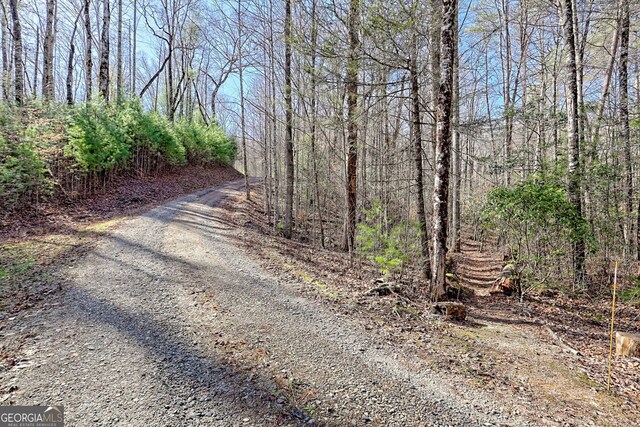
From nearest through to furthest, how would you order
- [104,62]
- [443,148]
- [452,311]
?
[452,311], [443,148], [104,62]

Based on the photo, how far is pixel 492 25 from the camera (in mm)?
11906

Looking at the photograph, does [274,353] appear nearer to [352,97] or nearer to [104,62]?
[352,97]

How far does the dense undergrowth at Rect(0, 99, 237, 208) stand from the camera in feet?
24.1

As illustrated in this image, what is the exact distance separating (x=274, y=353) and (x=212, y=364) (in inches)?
24.6

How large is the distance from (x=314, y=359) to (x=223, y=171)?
22392 mm

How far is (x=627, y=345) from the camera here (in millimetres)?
3822

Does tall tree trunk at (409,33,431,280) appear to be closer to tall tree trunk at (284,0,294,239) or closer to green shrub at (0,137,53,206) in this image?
tall tree trunk at (284,0,294,239)

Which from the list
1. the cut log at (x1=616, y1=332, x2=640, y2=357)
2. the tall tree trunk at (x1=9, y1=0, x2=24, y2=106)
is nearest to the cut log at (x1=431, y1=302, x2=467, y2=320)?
the cut log at (x1=616, y1=332, x2=640, y2=357)

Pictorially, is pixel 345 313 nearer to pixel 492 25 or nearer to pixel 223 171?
pixel 492 25

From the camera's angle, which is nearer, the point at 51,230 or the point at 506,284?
the point at 506,284

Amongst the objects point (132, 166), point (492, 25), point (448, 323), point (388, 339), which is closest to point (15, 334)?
point (388, 339)

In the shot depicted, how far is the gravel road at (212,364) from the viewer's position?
2.42 meters

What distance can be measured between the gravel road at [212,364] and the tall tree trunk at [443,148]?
1.99 metres

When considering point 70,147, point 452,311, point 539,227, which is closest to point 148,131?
point 70,147
